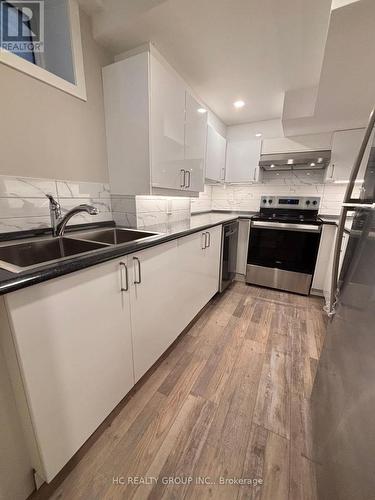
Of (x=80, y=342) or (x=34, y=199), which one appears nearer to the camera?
(x=80, y=342)

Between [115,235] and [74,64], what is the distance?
1.13 meters

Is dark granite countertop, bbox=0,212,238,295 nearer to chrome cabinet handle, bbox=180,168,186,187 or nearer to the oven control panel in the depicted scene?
chrome cabinet handle, bbox=180,168,186,187

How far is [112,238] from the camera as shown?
1.61m

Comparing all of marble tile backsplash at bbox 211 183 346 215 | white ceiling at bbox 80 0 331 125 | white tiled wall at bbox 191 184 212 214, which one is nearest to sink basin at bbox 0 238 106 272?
white ceiling at bbox 80 0 331 125

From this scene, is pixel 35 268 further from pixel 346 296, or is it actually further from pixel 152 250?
pixel 346 296

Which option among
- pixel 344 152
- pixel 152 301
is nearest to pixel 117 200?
pixel 152 301

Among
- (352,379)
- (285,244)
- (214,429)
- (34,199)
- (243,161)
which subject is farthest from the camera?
A: (243,161)

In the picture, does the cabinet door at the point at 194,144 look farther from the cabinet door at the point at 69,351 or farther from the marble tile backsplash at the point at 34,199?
the cabinet door at the point at 69,351

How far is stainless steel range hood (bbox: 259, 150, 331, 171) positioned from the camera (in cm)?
243

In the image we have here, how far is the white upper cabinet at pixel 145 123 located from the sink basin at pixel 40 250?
58cm

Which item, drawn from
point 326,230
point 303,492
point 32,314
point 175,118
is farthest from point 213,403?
point 326,230

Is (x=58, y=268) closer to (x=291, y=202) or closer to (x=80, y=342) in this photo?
(x=80, y=342)

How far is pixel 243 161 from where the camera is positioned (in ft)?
9.55

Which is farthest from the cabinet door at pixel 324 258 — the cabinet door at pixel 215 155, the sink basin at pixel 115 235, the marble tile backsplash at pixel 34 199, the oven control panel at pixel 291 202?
the marble tile backsplash at pixel 34 199
